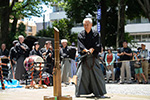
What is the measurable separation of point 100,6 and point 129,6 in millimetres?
2514

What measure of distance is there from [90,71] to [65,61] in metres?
6.74

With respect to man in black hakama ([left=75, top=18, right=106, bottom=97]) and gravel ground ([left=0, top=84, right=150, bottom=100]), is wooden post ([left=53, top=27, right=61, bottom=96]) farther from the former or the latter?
man in black hakama ([left=75, top=18, right=106, bottom=97])

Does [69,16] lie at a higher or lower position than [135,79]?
higher

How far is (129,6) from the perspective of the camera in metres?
27.9

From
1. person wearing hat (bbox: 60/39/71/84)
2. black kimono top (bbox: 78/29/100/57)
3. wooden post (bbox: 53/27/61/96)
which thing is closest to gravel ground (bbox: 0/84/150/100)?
black kimono top (bbox: 78/29/100/57)

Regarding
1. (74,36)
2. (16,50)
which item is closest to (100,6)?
(74,36)

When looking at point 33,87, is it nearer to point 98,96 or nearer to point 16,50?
point 16,50

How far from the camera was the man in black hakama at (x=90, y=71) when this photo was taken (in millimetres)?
8461

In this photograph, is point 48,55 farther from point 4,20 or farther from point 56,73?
point 4,20

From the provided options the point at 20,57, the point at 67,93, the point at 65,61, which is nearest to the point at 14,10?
the point at 20,57

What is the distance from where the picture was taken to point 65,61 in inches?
599

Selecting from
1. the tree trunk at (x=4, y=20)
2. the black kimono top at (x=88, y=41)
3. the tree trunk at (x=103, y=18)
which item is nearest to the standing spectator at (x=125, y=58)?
the black kimono top at (x=88, y=41)

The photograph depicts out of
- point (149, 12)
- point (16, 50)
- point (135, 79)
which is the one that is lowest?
point (135, 79)

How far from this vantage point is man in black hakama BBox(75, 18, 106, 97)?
27.8 ft
